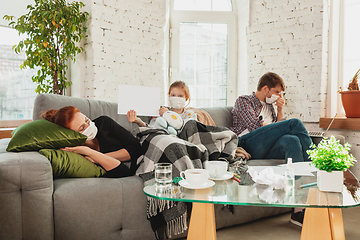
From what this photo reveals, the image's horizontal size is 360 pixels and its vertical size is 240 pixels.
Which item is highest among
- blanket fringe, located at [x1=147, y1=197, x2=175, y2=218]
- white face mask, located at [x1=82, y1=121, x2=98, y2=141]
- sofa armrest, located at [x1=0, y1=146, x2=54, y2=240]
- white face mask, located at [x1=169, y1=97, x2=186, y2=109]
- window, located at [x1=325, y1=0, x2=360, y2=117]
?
window, located at [x1=325, y1=0, x2=360, y2=117]

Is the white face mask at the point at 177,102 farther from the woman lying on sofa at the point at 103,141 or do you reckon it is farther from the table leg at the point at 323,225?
the table leg at the point at 323,225

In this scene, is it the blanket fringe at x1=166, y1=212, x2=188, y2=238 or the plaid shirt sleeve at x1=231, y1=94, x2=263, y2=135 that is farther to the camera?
the plaid shirt sleeve at x1=231, y1=94, x2=263, y2=135

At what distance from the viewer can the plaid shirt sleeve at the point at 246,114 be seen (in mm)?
2510

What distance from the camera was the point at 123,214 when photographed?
147 centimetres

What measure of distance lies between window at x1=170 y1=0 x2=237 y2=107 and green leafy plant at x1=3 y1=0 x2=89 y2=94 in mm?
1231

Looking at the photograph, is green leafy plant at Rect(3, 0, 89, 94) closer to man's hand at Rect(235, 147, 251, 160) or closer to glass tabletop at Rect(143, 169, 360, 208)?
man's hand at Rect(235, 147, 251, 160)

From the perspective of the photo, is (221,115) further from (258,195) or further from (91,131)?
(258,195)

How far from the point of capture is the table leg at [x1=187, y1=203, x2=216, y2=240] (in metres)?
1.18

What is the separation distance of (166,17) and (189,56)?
1.87 feet

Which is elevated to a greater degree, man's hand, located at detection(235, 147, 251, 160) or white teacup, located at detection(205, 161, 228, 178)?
white teacup, located at detection(205, 161, 228, 178)

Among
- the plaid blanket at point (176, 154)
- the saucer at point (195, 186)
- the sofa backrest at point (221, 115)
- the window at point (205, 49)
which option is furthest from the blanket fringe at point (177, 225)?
the window at point (205, 49)

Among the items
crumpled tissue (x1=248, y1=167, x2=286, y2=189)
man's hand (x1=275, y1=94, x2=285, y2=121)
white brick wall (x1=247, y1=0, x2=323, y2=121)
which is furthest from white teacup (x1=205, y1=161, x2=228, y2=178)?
white brick wall (x1=247, y1=0, x2=323, y2=121)

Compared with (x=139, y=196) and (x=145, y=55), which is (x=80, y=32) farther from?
(x=139, y=196)

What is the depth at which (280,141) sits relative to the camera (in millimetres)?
2121
